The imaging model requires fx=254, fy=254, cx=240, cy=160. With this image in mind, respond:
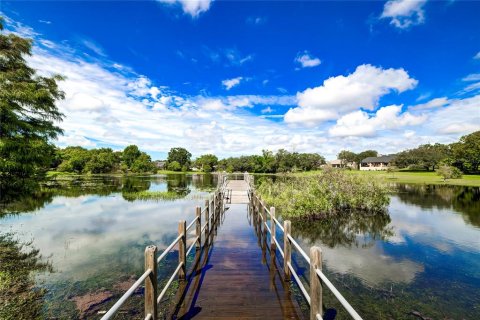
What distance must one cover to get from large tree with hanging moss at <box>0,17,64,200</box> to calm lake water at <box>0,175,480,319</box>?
123 inches

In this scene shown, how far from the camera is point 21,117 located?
12.1 metres

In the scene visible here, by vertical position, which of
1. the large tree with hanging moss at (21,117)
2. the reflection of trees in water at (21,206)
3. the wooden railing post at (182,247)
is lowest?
the reflection of trees in water at (21,206)

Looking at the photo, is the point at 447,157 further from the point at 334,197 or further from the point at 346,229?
the point at 346,229

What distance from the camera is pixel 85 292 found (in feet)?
22.8

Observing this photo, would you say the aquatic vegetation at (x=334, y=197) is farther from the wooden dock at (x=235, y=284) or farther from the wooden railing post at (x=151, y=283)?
the wooden railing post at (x=151, y=283)

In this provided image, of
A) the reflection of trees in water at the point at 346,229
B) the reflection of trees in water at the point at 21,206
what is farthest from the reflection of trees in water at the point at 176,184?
the reflection of trees in water at the point at 346,229

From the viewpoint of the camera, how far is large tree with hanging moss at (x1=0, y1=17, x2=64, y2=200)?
10.6 metres

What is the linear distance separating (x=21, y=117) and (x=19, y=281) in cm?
831

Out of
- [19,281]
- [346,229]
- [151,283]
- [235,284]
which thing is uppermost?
[151,283]

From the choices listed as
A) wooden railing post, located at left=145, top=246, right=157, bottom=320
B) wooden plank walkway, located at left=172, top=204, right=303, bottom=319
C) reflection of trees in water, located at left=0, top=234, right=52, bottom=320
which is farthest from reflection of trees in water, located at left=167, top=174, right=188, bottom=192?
wooden railing post, located at left=145, top=246, right=157, bottom=320

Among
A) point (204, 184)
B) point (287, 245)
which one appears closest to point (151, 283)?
point (287, 245)

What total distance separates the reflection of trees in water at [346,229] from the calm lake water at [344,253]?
5cm

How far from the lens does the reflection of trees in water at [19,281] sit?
585 centimetres

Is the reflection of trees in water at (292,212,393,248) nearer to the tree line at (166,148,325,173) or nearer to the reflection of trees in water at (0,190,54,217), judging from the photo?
the reflection of trees in water at (0,190,54,217)
